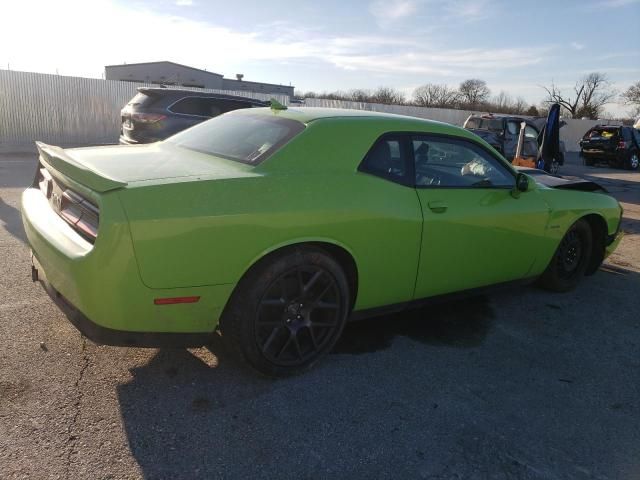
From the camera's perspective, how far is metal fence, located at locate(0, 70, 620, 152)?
15.3 m

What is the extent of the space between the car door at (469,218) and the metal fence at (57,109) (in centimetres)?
1423

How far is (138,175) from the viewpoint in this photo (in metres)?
2.68

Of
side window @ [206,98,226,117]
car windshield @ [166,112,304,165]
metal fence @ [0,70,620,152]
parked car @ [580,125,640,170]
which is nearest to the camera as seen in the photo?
car windshield @ [166,112,304,165]

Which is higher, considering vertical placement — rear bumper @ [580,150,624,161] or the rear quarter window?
the rear quarter window

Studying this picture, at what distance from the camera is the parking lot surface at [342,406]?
91.0 inches

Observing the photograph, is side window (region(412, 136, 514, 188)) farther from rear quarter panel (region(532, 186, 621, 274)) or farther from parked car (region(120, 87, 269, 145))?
parked car (region(120, 87, 269, 145))

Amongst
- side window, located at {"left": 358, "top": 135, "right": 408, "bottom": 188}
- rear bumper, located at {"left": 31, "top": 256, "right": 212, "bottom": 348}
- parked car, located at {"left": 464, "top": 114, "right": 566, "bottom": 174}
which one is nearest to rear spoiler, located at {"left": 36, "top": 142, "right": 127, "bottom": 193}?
rear bumper, located at {"left": 31, "top": 256, "right": 212, "bottom": 348}

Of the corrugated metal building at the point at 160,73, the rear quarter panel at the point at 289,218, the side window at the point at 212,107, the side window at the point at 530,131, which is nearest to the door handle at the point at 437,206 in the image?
the rear quarter panel at the point at 289,218

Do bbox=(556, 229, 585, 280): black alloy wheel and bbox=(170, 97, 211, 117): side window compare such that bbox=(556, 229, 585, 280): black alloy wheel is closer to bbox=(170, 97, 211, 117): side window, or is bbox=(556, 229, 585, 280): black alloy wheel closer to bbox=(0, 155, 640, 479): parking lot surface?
bbox=(0, 155, 640, 479): parking lot surface

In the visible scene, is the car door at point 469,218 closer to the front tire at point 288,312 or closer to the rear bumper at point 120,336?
the front tire at point 288,312

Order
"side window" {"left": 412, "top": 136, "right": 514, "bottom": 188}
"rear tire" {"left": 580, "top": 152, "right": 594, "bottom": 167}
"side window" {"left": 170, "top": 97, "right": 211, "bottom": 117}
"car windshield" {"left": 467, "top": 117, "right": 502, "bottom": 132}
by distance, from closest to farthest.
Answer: "side window" {"left": 412, "top": 136, "right": 514, "bottom": 188} < "side window" {"left": 170, "top": 97, "right": 211, "bottom": 117} < "car windshield" {"left": 467, "top": 117, "right": 502, "bottom": 132} < "rear tire" {"left": 580, "top": 152, "right": 594, "bottom": 167}

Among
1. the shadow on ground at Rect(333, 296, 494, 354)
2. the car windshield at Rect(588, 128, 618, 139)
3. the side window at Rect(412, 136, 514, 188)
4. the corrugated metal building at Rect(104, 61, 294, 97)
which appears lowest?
the shadow on ground at Rect(333, 296, 494, 354)

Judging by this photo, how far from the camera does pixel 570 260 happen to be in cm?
486

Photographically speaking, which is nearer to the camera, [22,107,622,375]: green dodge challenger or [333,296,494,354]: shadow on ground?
[22,107,622,375]: green dodge challenger
